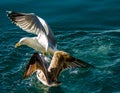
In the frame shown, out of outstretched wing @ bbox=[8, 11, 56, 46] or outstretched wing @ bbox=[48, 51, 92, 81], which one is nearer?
outstretched wing @ bbox=[48, 51, 92, 81]

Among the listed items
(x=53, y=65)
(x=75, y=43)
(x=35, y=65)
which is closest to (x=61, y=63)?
(x=53, y=65)

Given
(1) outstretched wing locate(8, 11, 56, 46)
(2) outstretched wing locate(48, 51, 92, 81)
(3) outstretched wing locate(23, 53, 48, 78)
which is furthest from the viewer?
(1) outstretched wing locate(8, 11, 56, 46)

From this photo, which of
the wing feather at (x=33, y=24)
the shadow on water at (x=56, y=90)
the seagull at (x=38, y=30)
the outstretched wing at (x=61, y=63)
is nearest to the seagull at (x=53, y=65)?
the outstretched wing at (x=61, y=63)

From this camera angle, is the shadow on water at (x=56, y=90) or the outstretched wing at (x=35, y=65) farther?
the shadow on water at (x=56, y=90)

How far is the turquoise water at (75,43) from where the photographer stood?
43.5 feet

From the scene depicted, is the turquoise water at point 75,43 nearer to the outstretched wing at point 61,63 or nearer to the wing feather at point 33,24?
the outstretched wing at point 61,63

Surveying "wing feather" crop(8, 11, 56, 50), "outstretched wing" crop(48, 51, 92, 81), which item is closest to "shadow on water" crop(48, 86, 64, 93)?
"outstretched wing" crop(48, 51, 92, 81)

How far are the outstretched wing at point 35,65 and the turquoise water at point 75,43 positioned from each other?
1.43ft

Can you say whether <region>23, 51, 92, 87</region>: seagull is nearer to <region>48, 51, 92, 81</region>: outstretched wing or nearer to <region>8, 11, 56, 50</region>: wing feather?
<region>48, 51, 92, 81</region>: outstretched wing

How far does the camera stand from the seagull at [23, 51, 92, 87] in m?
13.0

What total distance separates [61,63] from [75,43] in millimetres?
2312

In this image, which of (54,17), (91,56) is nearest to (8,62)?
(91,56)

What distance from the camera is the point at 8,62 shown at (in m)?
14.4

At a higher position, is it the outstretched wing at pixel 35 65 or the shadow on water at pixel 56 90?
the outstretched wing at pixel 35 65
